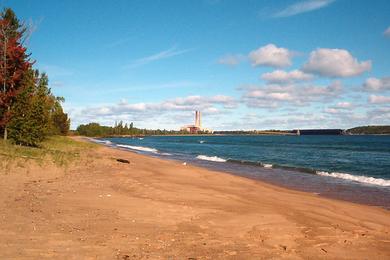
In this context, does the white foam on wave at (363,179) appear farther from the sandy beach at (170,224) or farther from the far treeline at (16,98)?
the far treeline at (16,98)

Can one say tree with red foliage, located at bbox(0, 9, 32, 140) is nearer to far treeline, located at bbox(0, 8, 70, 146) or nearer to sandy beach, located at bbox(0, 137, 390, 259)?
far treeline, located at bbox(0, 8, 70, 146)

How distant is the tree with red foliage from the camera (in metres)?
34.5

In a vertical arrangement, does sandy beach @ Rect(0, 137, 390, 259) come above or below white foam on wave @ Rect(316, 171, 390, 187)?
above

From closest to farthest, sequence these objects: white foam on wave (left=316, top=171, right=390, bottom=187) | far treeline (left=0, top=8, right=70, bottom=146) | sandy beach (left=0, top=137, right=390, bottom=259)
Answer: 1. sandy beach (left=0, top=137, right=390, bottom=259)
2. white foam on wave (left=316, top=171, right=390, bottom=187)
3. far treeline (left=0, top=8, right=70, bottom=146)

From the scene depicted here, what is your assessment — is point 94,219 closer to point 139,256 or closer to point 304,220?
point 139,256

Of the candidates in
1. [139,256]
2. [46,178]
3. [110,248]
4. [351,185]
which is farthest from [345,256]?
[351,185]

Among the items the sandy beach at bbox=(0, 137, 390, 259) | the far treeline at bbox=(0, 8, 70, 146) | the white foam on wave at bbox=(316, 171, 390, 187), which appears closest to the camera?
the sandy beach at bbox=(0, 137, 390, 259)

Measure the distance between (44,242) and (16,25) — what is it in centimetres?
3862

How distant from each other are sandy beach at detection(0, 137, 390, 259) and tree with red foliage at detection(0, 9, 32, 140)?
2003 centimetres

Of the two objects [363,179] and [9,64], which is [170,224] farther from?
[9,64]

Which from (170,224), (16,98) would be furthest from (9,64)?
(170,224)

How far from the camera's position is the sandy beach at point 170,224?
7586 millimetres

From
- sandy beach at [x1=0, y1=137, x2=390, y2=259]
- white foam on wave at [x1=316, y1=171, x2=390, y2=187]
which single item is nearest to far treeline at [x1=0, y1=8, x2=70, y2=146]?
sandy beach at [x1=0, y1=137, x2=390, y2=259]

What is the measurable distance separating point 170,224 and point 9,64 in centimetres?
3361
